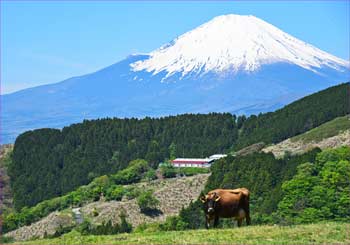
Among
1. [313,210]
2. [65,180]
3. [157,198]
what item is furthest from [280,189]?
[65,180]

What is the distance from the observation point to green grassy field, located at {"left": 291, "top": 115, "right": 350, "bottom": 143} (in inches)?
3632

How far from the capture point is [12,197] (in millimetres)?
117062

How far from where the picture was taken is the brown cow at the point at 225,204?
20.0m

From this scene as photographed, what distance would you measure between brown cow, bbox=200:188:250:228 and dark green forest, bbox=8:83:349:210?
90857 mm

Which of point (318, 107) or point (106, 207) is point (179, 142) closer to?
point (318, 107)

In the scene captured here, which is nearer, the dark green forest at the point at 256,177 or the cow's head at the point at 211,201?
the cow's head at the point at 211,201

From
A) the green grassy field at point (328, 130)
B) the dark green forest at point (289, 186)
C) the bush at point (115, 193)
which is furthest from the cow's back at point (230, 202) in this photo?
the green grassy field at point (328, 130)

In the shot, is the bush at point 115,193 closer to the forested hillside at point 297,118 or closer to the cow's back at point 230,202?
the forested hillside at point 297,118

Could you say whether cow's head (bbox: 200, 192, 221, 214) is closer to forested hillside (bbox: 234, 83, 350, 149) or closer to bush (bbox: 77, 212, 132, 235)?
bush (bbox: 77, 212, 132, 235)

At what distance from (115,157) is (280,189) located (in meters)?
73.7

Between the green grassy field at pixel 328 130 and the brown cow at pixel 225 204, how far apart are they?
73.0 meters

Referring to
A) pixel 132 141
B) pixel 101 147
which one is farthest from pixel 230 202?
pixel 101 147

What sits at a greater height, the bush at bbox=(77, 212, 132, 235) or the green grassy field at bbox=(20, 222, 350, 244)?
the green grassy field at bbox=(20, 222, 350, 244)

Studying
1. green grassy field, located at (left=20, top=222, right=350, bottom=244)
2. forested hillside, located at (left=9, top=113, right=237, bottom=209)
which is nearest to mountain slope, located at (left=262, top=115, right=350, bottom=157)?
forested hillside, located at (left=9, top=113, right=237, bottom=209)
